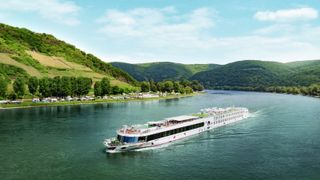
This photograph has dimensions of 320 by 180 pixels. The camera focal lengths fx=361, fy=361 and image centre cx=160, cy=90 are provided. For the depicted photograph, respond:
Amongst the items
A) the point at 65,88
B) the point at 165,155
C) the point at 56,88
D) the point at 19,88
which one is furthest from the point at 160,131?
the point at 65,88

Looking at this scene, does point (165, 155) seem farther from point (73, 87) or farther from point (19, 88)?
point (73, 87)

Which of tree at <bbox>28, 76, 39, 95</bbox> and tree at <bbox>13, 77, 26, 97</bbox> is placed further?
tree at <bbox>28, 76, 39, 95</bbox>

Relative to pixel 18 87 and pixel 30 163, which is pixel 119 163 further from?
pixel 18 87

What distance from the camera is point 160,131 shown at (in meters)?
75.2

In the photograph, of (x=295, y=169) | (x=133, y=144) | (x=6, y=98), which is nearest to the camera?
(x=295, y=169)

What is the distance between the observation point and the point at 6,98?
15625 cm

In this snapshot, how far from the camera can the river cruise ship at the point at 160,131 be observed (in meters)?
69.4

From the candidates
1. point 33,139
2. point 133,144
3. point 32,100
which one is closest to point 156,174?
point 133,144

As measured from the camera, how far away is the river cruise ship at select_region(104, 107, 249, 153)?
69.4 m

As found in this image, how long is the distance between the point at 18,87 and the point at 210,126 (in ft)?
329

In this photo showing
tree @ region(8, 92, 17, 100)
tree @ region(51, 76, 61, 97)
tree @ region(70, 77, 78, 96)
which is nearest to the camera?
tree @ region(8, 92, 17, 100)

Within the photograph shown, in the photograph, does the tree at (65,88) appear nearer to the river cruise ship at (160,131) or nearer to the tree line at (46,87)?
the tree line at (46,87)

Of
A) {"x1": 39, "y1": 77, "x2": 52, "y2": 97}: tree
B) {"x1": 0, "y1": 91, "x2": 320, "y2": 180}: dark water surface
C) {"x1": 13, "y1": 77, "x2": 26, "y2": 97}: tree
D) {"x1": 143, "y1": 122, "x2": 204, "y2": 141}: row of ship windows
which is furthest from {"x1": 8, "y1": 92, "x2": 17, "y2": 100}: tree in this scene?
{"x1": 143, "y1": 122, "x2": 204, "y2": 141}: row of ship windows

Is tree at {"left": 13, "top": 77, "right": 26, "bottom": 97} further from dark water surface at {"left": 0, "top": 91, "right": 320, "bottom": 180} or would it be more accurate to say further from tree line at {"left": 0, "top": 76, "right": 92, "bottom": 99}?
dark water surface at {"left": 0, "top": 91, "right": 320, "bottom": 180}
